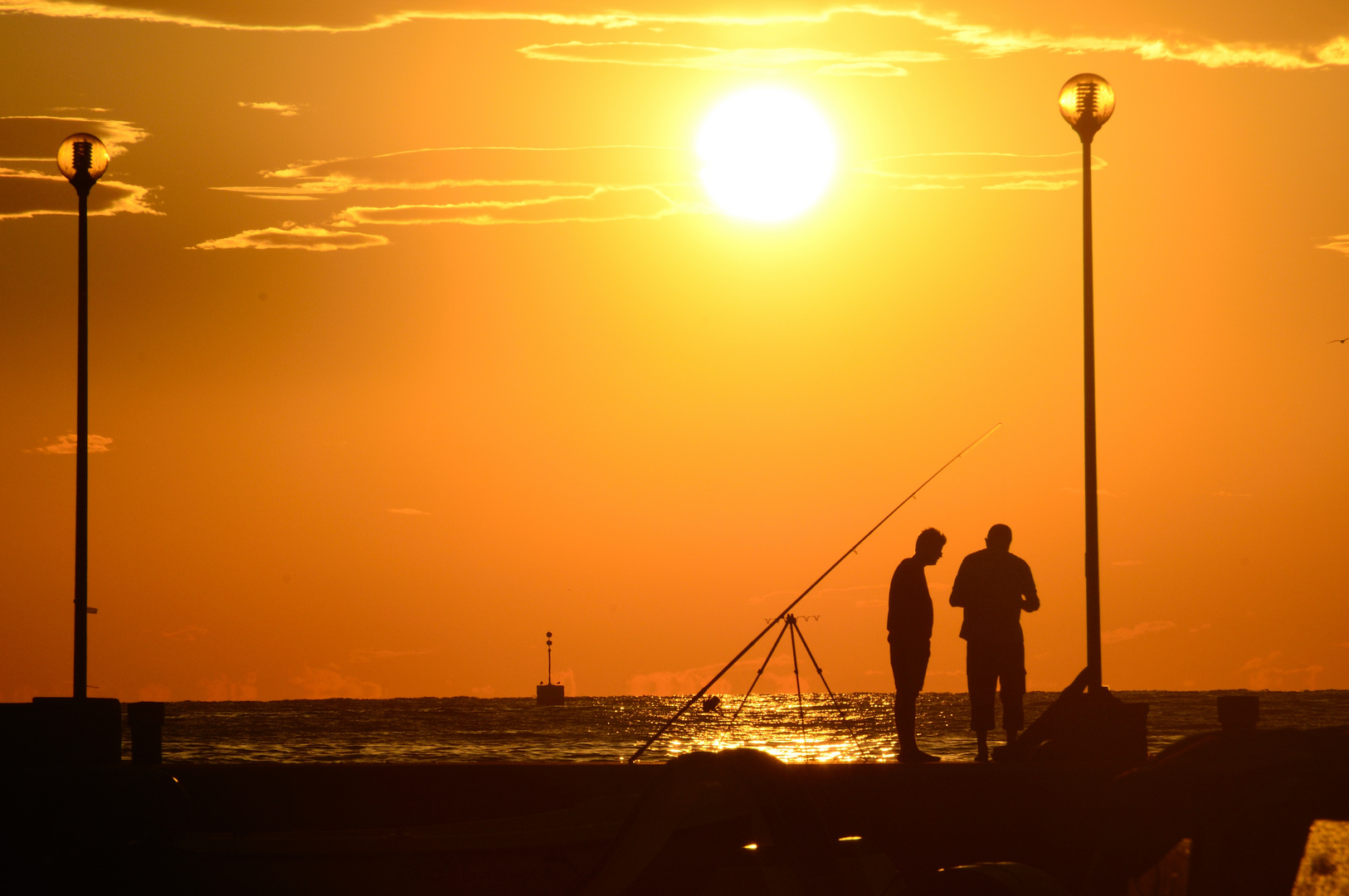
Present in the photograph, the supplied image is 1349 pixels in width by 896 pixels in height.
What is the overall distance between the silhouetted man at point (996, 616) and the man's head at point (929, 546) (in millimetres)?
283

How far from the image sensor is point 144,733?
40.1 feet

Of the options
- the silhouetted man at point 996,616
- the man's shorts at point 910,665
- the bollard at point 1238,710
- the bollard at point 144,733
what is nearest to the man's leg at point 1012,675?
the silhouetted man at point 996,616

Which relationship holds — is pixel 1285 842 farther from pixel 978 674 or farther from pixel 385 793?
pixel 978 674

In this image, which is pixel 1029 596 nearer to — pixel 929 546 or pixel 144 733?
pixel 929 546

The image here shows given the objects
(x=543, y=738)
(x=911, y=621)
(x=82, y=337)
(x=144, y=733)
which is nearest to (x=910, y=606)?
(x=911, y=621)

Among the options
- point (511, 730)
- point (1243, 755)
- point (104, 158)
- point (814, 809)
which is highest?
point (104, 158)

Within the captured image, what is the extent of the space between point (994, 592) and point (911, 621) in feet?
2.53

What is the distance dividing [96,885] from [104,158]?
445 inches

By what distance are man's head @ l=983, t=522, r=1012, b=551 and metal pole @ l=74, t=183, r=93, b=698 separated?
359 inches

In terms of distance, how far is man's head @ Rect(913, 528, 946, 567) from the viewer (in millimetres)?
12852

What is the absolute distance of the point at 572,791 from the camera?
10.3 m

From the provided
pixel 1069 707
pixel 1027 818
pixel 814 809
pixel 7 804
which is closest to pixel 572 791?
pixel 1027 818

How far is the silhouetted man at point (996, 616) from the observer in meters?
13.0

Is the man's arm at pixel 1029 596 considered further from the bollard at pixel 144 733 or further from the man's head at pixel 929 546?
the bollard at pixel 144 733
